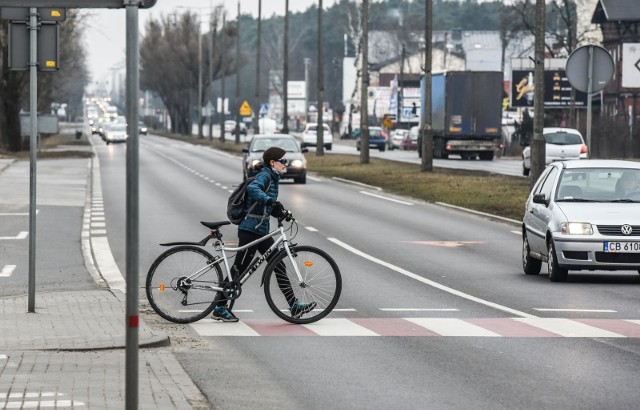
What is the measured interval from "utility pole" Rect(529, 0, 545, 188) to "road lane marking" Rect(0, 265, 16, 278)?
16.6 metres

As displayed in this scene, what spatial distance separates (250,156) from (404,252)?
22.4 metres

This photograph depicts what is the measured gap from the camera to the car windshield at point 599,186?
61.7 ft

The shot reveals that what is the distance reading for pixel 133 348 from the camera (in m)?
7.18

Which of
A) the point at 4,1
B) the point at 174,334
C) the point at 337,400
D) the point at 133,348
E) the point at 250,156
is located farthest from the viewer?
the point at 250,156

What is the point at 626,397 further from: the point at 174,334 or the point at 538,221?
the point at 538,221

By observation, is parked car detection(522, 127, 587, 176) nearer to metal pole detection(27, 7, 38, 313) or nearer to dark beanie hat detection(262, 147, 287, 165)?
dark beanie hat detection(262, 147, 287, 165)

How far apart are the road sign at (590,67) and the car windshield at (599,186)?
566 cm

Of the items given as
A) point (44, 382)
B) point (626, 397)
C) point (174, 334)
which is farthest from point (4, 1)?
point (174, 334)

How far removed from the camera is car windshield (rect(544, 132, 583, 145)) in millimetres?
53469

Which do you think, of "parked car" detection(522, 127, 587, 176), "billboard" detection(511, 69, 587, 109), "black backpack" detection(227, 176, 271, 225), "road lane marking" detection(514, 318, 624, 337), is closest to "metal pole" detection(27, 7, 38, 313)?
"black backpack" detection(227, 176, 271, 225)

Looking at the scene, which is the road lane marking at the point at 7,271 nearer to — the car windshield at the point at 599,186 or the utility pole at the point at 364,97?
the car windshield at the point at 599,186

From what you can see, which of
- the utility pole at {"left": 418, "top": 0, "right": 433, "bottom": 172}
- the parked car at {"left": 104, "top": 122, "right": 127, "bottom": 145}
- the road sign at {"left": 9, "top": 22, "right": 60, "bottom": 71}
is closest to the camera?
the road sign at {"left": 9, "top": 22, "right": 60, "bottom": 71}

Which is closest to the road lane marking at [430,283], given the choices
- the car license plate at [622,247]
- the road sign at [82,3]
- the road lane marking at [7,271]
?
the car license plate at [622,247]

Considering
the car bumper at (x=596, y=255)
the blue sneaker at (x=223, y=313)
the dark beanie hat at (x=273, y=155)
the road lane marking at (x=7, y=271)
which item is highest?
the dark beanie hat at (x=273, y=155)
